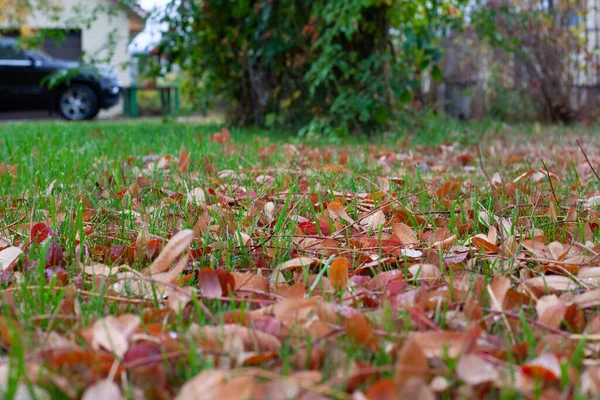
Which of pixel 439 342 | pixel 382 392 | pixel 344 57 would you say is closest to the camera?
pixel 382 392

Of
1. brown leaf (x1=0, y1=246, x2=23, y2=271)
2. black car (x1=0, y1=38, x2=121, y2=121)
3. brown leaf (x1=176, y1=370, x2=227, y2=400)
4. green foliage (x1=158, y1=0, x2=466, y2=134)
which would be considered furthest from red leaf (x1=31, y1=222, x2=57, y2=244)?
black car (x1=0, y1=38, x2=121, y2=121)

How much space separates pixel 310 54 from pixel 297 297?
451 centimetres

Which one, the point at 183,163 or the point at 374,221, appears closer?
the point at 374,221

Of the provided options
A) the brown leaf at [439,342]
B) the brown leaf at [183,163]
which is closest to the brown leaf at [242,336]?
the brown leaf at [439,342]

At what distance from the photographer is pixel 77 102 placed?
1259cm

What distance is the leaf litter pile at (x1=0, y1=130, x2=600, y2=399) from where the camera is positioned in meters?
0.80

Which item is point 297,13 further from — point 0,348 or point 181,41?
point 0,348

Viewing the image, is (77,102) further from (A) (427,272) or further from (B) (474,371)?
(B) (474,371)

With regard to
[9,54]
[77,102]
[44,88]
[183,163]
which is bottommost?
[183,163]

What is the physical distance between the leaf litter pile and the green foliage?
9.32 feet

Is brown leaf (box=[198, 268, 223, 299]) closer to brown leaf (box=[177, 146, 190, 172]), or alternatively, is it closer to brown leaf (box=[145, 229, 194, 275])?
brown leaf (box=[145, 229, 194, 275])

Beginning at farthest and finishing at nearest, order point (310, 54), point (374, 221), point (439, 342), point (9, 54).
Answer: point (9, 54) → point (310, 54) → point (374, 221) → point (439, 342)

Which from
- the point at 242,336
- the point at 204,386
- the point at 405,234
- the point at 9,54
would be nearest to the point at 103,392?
the point at 204,386

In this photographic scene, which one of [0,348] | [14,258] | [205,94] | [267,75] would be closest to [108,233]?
[14,258]
